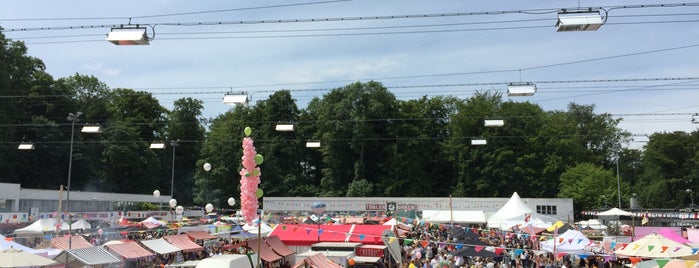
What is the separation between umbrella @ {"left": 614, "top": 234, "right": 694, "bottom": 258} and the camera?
17562mm

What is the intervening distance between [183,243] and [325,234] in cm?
645

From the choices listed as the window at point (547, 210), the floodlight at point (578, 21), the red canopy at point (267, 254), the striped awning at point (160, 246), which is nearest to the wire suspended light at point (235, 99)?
the red canopy at point (267, 254)

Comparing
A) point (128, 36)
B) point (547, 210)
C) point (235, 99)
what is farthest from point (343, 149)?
point (128, 36)

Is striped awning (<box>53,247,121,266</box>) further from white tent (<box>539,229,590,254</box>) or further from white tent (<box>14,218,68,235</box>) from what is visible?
white tent (<box>539,229,590,254</box>)

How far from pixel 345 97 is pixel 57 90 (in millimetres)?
29846

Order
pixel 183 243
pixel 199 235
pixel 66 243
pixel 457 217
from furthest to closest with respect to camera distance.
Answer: pixel 457 217
pixel 199 235
pixel 183 243
pixel 66 243

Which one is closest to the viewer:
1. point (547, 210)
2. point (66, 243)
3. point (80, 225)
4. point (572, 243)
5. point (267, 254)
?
point (66, 243)

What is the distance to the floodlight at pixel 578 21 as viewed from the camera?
10.3m

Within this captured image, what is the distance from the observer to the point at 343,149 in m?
61.8

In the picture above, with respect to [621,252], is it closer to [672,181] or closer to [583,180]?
[583,180]

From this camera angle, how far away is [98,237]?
2714 centimetres

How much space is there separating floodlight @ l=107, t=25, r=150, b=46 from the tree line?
46.3 m

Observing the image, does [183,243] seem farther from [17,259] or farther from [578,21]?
[578,21]

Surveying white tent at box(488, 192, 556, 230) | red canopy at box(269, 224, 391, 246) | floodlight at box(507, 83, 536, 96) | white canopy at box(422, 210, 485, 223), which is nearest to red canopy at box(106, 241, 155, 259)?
red canopy at box(269, 224, 391, 246)
